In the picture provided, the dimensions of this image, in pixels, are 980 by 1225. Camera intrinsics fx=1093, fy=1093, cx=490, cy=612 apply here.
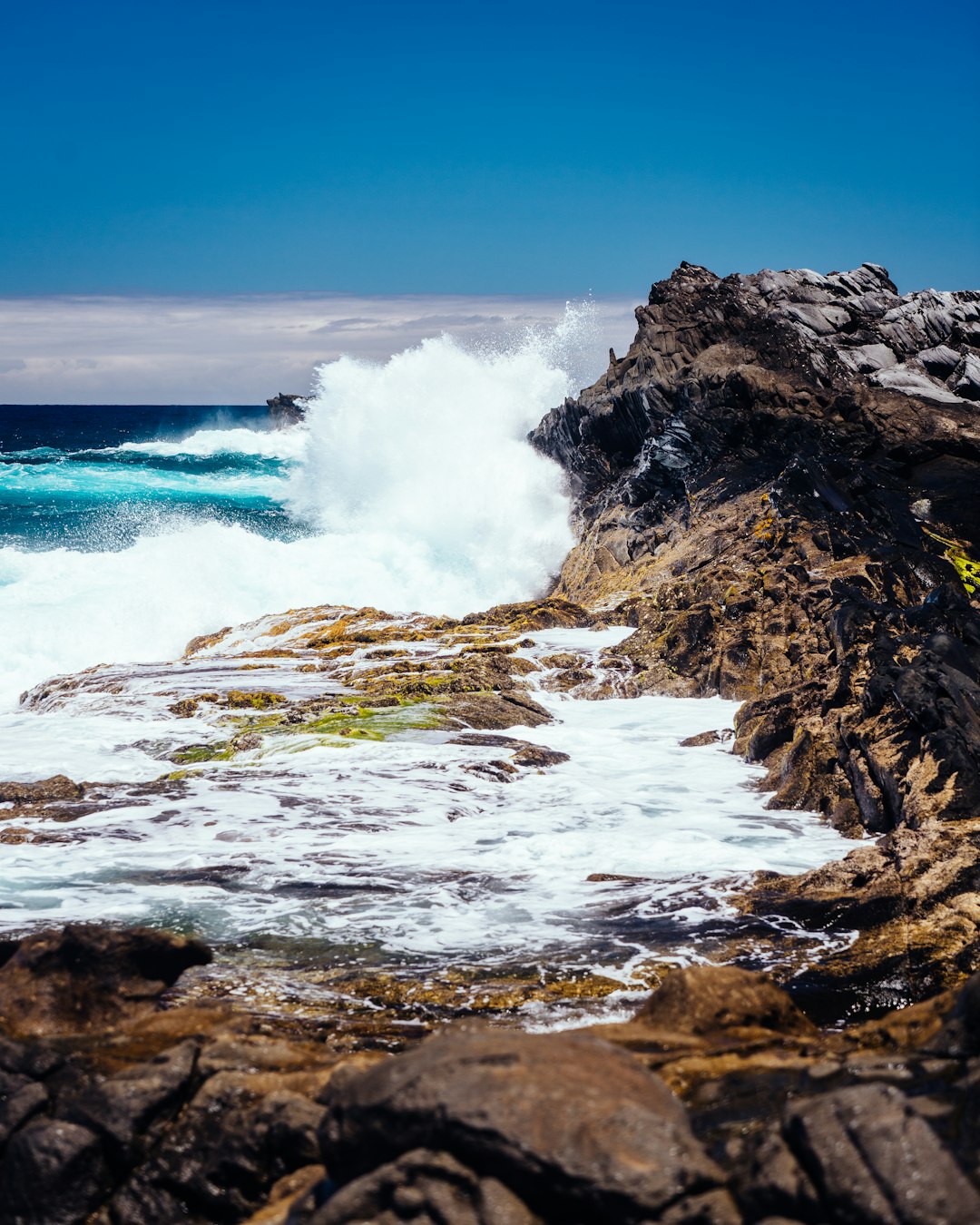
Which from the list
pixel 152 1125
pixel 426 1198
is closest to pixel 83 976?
pixel 152 1125

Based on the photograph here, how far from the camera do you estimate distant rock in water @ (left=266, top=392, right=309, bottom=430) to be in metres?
101

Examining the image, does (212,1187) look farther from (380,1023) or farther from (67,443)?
(67,443)

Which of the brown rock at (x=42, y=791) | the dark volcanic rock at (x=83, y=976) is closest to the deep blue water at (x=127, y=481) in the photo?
the brown rock at (x=42, y=791)

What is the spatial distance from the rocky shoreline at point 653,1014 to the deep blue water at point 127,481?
2876 cm

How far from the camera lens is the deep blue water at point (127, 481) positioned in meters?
48.5

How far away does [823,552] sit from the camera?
19.4 meters

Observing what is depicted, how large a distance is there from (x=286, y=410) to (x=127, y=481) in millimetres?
38110

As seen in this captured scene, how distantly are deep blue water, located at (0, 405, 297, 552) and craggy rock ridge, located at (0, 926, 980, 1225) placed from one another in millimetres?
38461

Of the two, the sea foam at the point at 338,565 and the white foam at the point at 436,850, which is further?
the sea foam at the point at 338,565

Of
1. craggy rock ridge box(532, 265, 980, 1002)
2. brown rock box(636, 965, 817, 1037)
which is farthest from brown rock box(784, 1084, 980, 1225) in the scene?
craggy rock ridge box(532, 265, 980, 1002)

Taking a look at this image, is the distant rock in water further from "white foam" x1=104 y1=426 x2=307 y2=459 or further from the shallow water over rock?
the shallow water over rock

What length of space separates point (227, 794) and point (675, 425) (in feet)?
58.4

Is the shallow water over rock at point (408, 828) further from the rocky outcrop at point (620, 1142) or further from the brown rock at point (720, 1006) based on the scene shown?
the rocky outcrop at point (620, 1142)

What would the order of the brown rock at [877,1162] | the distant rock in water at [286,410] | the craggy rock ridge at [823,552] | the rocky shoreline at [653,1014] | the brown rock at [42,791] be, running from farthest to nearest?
the distant rock in water at [286,410] < the brown rock at [42,791] < the craggy rock ridge at [823,552] < the rocky shoreline at [653,1014] < the brown rock at [877,1162]
